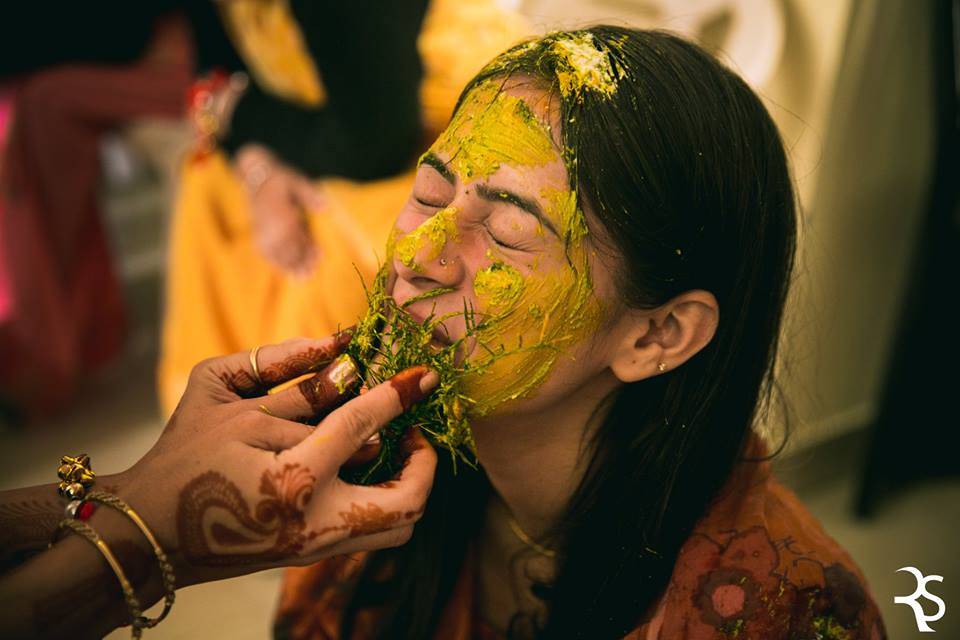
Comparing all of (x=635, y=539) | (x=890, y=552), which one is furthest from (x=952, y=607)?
(x=635, y=539)

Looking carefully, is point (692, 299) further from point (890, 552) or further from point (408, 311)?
point (890, 552)

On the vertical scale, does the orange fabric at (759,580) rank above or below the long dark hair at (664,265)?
below

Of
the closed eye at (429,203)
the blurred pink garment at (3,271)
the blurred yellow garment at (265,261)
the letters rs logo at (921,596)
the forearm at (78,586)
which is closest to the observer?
the forearm at (78,586)

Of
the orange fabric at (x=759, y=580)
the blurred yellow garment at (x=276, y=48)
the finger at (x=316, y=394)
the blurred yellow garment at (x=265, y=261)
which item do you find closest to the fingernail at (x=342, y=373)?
the finger at (x=316, y=394)

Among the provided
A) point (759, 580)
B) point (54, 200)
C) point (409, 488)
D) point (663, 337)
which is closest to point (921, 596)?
point (759, 580)

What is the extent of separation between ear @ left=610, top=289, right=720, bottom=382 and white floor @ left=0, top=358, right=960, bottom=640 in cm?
108

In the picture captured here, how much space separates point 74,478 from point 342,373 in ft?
0.85

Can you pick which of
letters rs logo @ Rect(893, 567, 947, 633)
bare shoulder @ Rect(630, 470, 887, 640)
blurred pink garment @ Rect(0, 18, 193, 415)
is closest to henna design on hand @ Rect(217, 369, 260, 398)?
bare shoulder @ Rect(630, 470, 887, 640)

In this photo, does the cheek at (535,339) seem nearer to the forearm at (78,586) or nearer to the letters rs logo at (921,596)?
the forearm at (78,586)

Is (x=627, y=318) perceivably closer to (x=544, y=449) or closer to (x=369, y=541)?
(x=544, y=449)

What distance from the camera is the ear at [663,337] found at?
935 millimetres

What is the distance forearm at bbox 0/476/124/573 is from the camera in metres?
0.81

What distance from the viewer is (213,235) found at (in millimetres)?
1749

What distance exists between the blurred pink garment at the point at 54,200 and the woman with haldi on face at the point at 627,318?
1767mm
